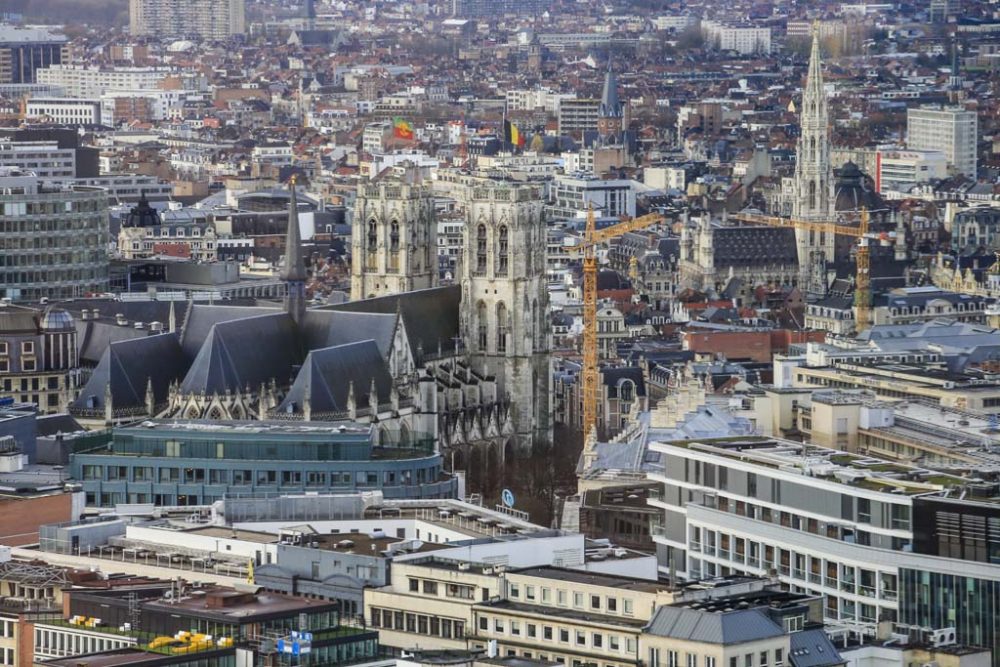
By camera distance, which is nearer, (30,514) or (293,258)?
(30,514)

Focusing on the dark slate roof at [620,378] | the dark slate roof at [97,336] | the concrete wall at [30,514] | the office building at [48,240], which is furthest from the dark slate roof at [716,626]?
the office building at [48,240]

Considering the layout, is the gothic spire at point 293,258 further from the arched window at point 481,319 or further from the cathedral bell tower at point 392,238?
the cathedral bell tower at point 392,238

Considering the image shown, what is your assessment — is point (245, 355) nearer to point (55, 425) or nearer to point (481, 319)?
point (55, 425)

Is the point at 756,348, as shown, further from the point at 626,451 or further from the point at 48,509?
the point at 48,509

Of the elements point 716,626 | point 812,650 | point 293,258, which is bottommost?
point 812,650

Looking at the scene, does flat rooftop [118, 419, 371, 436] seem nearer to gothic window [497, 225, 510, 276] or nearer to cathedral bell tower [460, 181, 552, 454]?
cathedral bell tower [460, 181, 552, 454]

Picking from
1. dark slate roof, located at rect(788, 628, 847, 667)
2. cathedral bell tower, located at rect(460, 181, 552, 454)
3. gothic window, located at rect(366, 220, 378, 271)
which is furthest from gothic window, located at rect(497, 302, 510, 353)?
dark slate roof, located at rect(788, 628, 847, 667)

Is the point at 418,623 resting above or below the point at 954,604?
above

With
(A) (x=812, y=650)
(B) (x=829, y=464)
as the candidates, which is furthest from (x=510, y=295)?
(A) (x=812, y=650)
